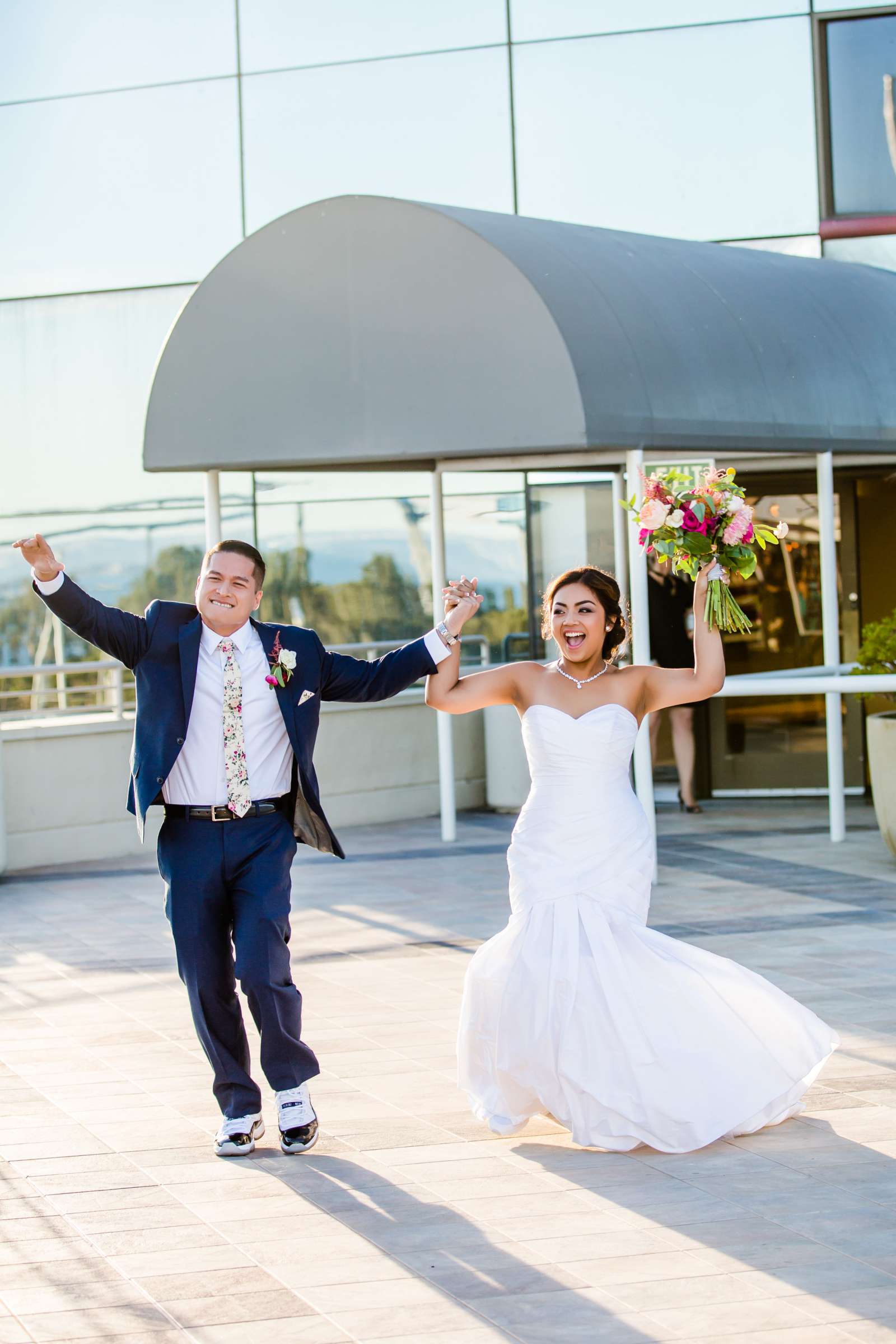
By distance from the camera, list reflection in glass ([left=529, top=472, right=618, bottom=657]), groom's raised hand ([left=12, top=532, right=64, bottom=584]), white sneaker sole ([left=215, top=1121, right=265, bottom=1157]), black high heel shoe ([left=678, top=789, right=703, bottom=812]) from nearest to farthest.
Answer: groom's raised hand ([left=12, top=532, right=64, bottom=584]), white sneaker sole ([left=215, top=1121, right=265, bottom=1157]), reflection in glass ([left=529, top=472, right=618, bottom=657]), black high heel shoe ([left=678, top=789, right=703, bottom=812])

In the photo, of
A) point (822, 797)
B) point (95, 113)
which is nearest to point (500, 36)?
point (95, 113)

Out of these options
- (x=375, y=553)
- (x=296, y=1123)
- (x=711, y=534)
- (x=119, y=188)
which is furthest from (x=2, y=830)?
(x=119, y=188)

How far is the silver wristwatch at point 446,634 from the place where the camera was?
507 centimetres

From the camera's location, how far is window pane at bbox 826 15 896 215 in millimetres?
14172

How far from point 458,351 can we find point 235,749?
4.94 meters

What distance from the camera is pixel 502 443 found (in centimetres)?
911

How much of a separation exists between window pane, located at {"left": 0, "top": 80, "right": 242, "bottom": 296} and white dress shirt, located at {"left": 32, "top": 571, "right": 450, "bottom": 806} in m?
11.9

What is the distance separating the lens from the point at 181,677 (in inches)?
193

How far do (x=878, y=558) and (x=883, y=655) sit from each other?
3518mm

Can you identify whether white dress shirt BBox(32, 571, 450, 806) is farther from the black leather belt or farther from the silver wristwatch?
the silver wristwatch

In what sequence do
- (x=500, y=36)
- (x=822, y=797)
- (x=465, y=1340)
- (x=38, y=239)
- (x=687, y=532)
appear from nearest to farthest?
1. (x=465, y=1340)
2. (x=687, y=532)
3. (x=822, y=797)
4. (x=500, y=36)
5. (x=38, y=239)

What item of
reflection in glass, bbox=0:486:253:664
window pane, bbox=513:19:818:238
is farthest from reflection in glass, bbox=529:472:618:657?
reflection in glass, bbox=0:486:253:664

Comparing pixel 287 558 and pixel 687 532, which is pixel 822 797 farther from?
pixel 687 532

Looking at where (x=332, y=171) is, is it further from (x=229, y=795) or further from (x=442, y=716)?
(x=229, y=795)
